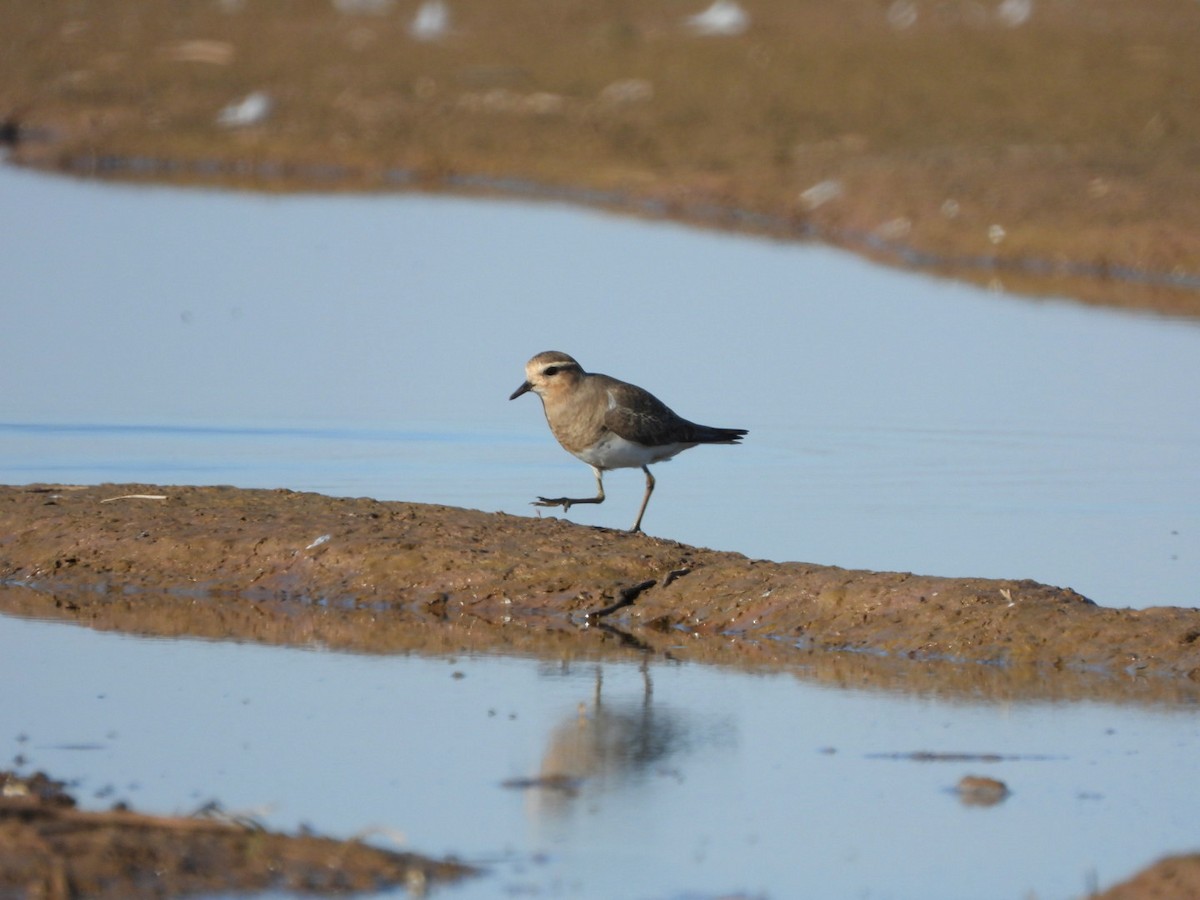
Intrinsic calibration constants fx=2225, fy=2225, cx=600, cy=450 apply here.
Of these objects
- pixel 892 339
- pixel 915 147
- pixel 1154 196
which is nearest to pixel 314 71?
pixel 915 147

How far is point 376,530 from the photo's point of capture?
30.5 ft

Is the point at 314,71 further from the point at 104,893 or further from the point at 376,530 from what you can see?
the point at 104,893

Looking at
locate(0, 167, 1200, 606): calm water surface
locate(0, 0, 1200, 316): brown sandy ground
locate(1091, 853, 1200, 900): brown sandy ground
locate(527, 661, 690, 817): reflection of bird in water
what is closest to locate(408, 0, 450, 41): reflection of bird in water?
locate(0, 0, 1200, 316): brown sandy ground

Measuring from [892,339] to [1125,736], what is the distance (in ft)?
Answer: 31.8

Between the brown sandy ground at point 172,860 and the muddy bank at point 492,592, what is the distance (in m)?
2.48

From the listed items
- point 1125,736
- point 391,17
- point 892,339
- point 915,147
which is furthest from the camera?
point 391,17

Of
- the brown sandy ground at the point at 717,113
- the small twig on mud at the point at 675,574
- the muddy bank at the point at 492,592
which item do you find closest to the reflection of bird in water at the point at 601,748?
the muddy bank at the point at 492,592

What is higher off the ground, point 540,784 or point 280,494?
point 280,494

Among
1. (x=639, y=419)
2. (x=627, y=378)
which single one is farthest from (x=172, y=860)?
(x=627, y=378)

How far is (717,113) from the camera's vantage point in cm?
2784

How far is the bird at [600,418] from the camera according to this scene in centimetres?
925

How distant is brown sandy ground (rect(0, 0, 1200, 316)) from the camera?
2173 centimetres

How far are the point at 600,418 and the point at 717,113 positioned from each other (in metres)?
19.1

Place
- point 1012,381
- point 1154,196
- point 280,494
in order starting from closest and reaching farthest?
point 280,494, point 1012,381, point 1154,196
